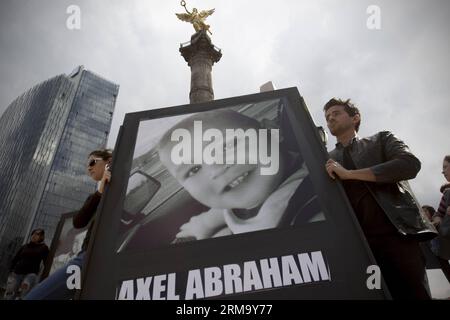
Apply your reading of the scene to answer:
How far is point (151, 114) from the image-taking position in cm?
275

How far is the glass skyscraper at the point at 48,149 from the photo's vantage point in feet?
188

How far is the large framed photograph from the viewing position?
1758mm

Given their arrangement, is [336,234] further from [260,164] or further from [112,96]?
[112,96]

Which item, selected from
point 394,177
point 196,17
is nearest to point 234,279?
point 394,177

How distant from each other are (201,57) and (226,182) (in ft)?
43.8

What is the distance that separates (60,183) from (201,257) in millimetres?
69357

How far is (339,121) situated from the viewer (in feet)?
9.25

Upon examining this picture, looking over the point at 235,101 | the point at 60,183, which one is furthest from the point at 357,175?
the point at 60,183

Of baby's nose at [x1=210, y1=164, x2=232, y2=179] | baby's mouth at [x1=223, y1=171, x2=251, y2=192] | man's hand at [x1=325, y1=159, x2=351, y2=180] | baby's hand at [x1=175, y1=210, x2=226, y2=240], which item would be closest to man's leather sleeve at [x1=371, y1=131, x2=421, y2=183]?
man's hand at [x1=325, y1=159, x2=351, y2=180]

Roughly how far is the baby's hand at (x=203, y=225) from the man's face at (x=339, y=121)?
1491 millimetres

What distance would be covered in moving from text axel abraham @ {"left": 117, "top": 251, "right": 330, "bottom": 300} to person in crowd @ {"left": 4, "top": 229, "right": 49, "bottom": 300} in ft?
17.4

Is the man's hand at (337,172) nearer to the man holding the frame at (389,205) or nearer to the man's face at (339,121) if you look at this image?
the man holding the frame at (389,205)

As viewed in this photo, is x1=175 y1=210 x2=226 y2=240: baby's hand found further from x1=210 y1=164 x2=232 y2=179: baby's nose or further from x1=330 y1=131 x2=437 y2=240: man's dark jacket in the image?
x1=330 y1=131 x2=437 y2=240: man's dark jacket

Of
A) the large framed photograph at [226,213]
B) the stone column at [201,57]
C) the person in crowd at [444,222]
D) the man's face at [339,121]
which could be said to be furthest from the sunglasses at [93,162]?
the stone column at [201,57]
